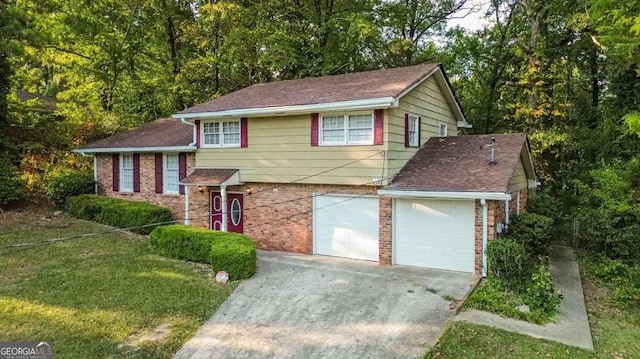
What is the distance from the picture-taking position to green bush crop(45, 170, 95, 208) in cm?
1697

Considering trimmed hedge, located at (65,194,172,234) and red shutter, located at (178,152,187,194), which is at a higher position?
red shutter, located at (178,152,187,194)

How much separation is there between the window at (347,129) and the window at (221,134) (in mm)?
3280

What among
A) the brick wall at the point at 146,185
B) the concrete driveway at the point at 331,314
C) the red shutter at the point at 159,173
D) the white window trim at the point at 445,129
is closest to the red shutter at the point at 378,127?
the concrete driveway at the point at 331,314

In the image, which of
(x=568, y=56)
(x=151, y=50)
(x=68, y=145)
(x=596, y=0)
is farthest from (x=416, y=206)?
(x=151, y=50)

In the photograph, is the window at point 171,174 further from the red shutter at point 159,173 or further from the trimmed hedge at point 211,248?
the trimmed hedge at point 211,248

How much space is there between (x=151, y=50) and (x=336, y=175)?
60.0 ft

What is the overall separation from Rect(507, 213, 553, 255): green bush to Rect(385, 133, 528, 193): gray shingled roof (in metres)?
1.77

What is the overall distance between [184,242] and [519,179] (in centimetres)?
1040

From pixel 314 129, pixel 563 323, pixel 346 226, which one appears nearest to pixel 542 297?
pixel 563 323

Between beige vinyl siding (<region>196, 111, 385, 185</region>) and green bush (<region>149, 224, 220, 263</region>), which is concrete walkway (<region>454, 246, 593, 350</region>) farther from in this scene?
green bush (<region>149, 224, 220, 263</region>)

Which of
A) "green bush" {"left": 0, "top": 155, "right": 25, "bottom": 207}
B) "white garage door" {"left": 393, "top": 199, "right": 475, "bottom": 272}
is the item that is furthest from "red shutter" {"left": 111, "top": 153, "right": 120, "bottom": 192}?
"white garage door" {"left": 393, "top": 199, "right": 475, "bottom": 272}

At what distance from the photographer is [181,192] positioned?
15305mm

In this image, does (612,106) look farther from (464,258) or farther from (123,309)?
(123,309)

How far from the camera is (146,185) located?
53.0 feet
